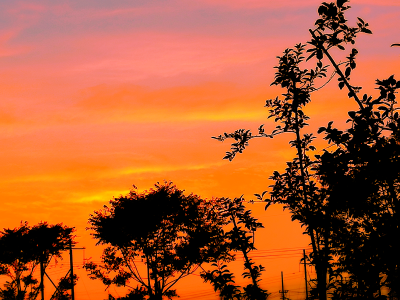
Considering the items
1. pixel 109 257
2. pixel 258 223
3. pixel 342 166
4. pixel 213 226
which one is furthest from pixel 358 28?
pixel 109 257

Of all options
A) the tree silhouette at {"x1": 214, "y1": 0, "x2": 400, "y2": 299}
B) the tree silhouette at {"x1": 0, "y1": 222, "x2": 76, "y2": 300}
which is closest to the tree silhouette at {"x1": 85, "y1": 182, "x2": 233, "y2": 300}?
the tree silhouette at {"x1": 0, "y1": 222, "x2": 76, "y2": 300}

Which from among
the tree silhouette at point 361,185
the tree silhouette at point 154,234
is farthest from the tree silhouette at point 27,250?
the tree silhouette at point 361,185

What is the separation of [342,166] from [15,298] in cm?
5005

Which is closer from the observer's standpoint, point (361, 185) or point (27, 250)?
point (361, 185)

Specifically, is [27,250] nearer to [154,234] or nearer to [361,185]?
[154,234]

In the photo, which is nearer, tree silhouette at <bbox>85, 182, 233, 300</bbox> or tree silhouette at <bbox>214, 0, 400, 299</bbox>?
tree silhouette at <bbox>214, 0, 400, 299</bbox>

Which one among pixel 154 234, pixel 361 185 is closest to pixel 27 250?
pixel 154 234

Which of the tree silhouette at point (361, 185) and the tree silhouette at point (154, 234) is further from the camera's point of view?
the tree silhouette at point (154, 234)

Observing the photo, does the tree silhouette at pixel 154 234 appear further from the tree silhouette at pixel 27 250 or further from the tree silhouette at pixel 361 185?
the tree silhouette at pixel 361 185

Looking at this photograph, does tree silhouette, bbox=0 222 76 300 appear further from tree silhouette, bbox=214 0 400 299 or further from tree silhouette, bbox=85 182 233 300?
tree silhouette, bbox=214 0 400 299

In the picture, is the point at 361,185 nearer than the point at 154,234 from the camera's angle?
Yes

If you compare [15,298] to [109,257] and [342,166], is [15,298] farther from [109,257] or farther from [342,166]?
[342,166]

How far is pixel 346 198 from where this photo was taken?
7270 mm

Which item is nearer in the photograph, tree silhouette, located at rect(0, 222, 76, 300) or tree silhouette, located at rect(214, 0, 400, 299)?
tree silhouette, located at rect(214, 0, 400, 299)
